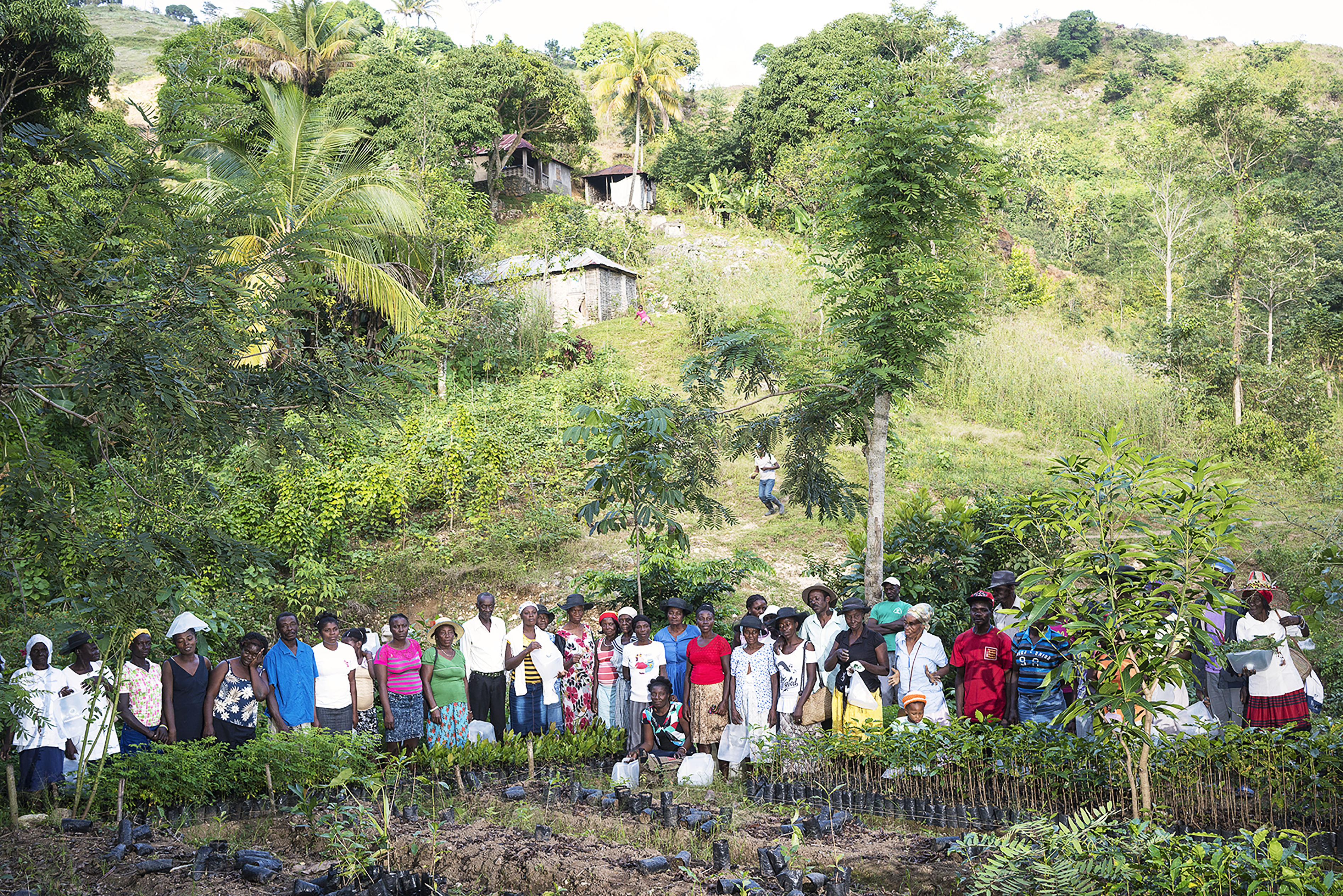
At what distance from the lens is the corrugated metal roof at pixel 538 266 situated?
2130cm

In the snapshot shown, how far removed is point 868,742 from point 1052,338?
1885 centimetres

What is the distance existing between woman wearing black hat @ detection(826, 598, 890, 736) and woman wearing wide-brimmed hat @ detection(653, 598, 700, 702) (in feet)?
3.82

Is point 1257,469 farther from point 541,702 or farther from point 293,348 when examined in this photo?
point 293,348

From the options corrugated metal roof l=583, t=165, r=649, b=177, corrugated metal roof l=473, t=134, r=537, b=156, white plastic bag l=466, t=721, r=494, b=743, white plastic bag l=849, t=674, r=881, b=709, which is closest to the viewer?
white plastic bag l=849, t=674, r=881, b=709

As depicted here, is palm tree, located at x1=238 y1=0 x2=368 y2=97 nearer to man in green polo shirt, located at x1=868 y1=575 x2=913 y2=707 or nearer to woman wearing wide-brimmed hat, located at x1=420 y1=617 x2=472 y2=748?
woman wearing wide-brimmed hat, located at x1=420 y1=617 x2=472 y2=748

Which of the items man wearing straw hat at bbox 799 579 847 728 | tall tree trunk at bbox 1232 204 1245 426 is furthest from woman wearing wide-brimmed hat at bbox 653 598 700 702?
tall tree trunk at bbox 1232 204 1245 426

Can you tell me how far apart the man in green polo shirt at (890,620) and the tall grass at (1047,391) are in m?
10.4

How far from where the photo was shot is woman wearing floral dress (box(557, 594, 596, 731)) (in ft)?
25.3

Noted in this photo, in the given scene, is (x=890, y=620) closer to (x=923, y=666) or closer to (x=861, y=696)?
(x=923, y=666)

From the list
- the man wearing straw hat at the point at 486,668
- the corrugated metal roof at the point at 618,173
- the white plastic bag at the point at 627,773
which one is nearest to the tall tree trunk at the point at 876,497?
the white plastic bag at the point at 627,773

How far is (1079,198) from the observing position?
38.9m

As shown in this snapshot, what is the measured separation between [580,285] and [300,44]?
12.5 meters

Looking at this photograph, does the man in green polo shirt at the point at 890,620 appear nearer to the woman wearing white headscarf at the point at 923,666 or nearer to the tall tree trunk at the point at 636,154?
→ the woman wearing white headscarf at the point at 923,666

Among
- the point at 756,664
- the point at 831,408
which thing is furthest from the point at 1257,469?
the point at 756,664
